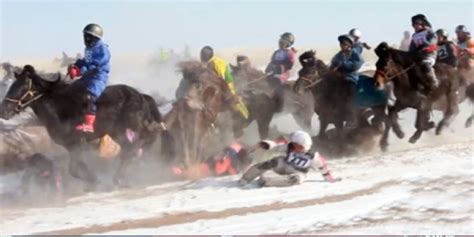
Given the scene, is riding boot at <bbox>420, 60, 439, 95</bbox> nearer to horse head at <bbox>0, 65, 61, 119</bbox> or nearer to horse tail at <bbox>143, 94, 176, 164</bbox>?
horse tail at <bbox>143, 94, 176, 164</bbox>

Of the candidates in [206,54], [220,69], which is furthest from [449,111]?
[206,54]

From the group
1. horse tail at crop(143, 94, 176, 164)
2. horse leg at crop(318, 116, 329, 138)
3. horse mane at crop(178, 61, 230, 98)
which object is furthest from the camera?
horse leg at crop(318, 116, 329, 138)

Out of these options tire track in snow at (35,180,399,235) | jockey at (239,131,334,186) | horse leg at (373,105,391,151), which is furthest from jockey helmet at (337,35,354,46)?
tire track in snow at (35,180,399,235)

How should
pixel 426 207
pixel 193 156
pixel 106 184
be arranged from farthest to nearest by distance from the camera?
pixel 193 156 → pixel 106 184 → pixel 426 207

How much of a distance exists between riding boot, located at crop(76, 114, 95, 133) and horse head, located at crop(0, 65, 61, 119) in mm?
904

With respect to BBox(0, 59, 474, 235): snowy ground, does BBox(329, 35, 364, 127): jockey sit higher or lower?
higher

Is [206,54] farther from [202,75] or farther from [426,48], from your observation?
Result: [426,48]

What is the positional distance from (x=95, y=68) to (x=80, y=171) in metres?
1.90

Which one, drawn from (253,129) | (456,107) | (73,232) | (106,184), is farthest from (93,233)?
(456,107)

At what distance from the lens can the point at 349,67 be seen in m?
18.0

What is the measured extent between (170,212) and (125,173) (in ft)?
10.5

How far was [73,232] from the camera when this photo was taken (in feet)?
33.3

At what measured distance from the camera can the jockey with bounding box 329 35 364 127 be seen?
699 inches

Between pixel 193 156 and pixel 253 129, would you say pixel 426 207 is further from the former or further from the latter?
pixel 253 129
